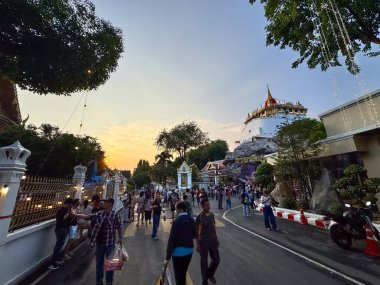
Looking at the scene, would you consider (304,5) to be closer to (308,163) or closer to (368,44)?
(368,44)

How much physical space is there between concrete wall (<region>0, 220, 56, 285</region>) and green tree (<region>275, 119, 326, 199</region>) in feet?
44.8

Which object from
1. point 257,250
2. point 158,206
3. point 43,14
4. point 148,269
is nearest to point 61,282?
point 148,269

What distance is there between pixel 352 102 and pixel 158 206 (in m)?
12.7

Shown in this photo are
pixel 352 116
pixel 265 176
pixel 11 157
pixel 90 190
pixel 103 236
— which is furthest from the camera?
pixel 265 176

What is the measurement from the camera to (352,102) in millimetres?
12594

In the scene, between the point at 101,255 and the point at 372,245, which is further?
the point at 372,245

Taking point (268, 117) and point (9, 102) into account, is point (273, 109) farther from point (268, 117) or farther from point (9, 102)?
point (9, 102)

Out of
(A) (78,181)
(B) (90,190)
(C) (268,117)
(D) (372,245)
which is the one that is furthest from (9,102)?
(C) (268,117)

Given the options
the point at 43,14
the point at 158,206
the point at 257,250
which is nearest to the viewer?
the point at 257,250

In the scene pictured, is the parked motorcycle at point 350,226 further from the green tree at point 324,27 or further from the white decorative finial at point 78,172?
the white decorative finial at point 78,172

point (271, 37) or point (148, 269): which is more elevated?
point (271, 37)

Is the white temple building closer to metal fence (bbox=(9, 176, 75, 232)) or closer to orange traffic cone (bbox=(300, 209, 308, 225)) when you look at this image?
orange traffic cone (bbox=(300, 209, 308, 225))

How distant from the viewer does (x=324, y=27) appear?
10062mm

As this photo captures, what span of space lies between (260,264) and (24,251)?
240 inches
